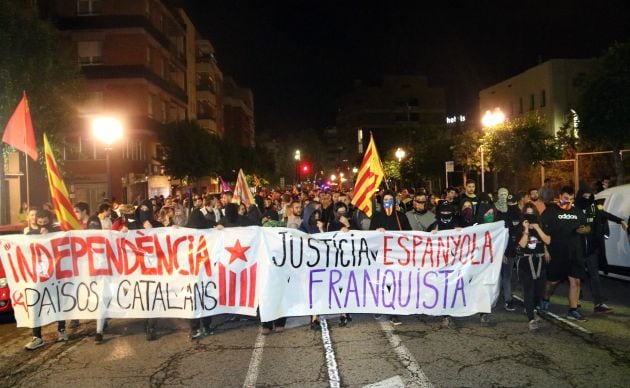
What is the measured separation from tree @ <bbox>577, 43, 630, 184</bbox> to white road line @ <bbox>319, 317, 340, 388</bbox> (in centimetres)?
1666

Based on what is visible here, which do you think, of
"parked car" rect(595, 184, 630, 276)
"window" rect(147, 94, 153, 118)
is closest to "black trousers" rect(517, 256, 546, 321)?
"parked car" rect(595, 184, 630, 276)

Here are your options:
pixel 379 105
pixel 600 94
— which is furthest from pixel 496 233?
pixel 379 105

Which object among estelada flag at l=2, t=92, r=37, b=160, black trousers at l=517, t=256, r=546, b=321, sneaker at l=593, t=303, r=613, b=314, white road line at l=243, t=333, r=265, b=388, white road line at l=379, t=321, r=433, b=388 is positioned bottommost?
white road line at l=243, t=333, r=265, b=388

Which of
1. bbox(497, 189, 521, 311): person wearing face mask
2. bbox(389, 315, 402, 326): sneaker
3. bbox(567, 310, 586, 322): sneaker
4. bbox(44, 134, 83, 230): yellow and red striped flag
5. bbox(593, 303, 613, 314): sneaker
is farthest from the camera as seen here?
bbox(497, 189, 521, 311): person wearing face mask

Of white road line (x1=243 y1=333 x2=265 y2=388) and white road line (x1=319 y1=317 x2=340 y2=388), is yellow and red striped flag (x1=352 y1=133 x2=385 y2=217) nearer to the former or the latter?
white road line (x1=319 y1=317 x2=340 y2=388)

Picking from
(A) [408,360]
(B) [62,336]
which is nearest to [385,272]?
(A) [408,360]

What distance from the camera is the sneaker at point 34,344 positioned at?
23.7 ft

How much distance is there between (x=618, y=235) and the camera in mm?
9859

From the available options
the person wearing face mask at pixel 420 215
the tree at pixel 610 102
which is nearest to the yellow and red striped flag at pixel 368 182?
the person wearing face mask at pixel 420 215

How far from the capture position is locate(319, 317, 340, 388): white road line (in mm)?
5660

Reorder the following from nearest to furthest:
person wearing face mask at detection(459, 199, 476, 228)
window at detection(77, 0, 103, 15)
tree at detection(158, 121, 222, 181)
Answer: person wearing face mask at detection(459, 199, 476, 228), window at detection(77, 0, 103, 15), tree at detection(158, 121, 222, 181)

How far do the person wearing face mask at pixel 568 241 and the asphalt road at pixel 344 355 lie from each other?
0.47 metres

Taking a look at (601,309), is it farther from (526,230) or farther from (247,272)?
(247,272)

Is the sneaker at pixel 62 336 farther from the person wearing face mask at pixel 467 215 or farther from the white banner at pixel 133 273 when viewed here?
the person wearing face mask at pixel 467 215
